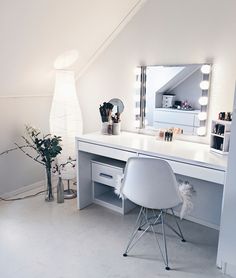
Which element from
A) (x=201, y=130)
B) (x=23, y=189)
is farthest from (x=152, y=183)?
(x=23, y=189)

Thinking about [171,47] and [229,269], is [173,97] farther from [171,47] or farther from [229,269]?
[229,269]

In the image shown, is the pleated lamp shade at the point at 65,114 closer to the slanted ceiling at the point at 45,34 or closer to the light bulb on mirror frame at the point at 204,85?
the slanted ceiling at the point at 45,34

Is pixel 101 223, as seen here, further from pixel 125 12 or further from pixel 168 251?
pixel 125 12

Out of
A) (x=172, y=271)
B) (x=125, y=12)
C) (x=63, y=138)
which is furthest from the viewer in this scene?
(x=63, y=138)

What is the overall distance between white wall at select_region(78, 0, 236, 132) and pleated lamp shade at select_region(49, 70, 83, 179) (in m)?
0.38

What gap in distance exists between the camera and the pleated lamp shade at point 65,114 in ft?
9.23

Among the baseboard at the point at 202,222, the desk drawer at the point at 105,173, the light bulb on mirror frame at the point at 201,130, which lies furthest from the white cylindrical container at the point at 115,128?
the baseboard at the point at 202,222

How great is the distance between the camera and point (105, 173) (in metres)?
2.65

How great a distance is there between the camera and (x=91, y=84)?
318cm

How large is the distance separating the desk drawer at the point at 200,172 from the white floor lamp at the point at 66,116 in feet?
4.27

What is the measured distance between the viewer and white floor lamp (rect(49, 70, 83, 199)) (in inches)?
111

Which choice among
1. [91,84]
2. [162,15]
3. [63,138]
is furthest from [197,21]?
[63,138]

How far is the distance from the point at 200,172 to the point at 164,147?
44 centimetres

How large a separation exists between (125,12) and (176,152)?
1.49 m
